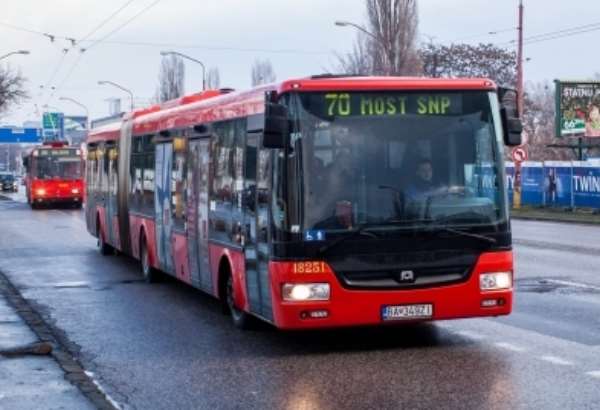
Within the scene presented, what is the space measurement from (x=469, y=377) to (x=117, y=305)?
686 cm

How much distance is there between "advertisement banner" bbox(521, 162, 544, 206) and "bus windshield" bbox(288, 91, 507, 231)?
32339 mm

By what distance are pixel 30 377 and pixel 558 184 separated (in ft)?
112

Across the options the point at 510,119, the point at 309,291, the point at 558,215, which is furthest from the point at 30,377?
the point at 558,215

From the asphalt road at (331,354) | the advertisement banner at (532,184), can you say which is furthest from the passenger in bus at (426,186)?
the advertisement banner at (532,184)

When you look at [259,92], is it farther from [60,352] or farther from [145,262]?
[145,262]

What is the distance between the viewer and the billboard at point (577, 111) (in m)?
50.3

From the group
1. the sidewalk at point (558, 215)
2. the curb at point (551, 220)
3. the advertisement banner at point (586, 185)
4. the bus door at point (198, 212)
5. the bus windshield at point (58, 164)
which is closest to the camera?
the bus door at point (198, 212)

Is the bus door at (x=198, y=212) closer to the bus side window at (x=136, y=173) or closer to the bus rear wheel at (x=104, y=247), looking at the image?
the bus side window at (x=136, y=173)

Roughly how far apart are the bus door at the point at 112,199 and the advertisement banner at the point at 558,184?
21855mm

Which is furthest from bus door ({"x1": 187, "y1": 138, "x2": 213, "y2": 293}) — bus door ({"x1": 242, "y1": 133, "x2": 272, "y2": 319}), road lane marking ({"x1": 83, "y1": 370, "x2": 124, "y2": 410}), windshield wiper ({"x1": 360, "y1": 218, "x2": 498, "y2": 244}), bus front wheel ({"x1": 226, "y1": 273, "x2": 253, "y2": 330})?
windshield wiper ({"x1": 360, "y1": 218, "x2": 498, "y2": 244})

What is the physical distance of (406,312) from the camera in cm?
1029

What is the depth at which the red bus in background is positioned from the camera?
5141cm

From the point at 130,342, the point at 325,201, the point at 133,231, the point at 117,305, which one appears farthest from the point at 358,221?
the point at 133,231

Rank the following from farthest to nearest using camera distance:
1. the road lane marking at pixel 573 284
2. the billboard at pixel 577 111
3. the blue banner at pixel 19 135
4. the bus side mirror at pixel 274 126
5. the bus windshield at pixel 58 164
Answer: the blue banner at pixel 19 135
the bus windshield at pixel 58 164
the billboard at pixel 577 111
the road lane marking at pixel 573 284
the bus side mirror at pixel 274 126
